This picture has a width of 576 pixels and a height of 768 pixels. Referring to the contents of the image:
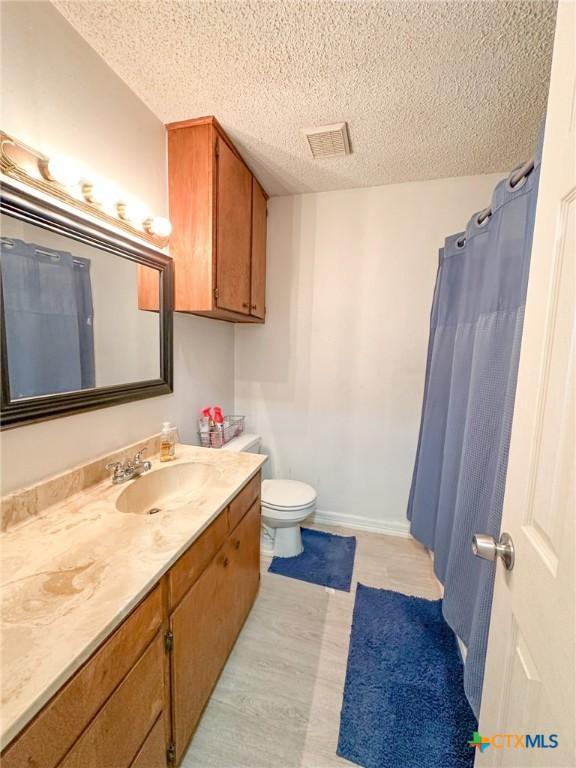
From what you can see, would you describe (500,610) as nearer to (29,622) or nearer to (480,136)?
(29,622)

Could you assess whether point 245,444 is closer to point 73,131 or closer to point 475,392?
point 475,392

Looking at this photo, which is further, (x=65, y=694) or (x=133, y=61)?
(x=133, y=61)

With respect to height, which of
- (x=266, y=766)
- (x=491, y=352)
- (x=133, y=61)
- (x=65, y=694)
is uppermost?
(x=133, y=61)

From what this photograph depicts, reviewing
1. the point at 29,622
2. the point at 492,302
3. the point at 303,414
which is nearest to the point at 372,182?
the point at 492,302

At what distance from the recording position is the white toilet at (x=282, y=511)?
186 centimetres

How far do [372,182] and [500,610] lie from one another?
2.21 m

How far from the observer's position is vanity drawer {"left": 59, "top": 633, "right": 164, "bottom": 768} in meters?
0.61

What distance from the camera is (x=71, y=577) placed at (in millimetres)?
728

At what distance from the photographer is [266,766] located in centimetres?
102

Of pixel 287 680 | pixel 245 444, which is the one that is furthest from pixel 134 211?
pixel 287 680

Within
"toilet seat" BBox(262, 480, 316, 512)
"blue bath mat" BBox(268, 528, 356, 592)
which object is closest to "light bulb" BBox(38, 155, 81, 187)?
"toilet seat" BBox(262, 480, 316, 512)

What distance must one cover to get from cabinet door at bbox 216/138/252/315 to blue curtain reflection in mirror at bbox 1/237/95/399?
0.63 metres

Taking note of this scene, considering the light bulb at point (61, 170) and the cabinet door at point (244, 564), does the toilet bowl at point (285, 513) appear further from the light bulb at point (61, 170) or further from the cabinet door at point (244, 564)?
the light bulb at point (61, 170)

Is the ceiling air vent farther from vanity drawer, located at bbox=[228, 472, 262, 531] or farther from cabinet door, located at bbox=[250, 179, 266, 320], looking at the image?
vanity drawer, located at bbox=[228, 472, 262, 531]
